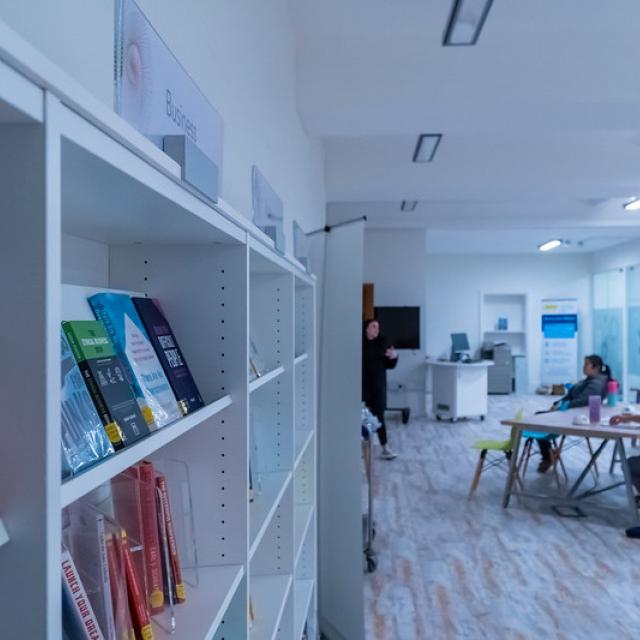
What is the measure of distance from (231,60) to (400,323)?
275 inches

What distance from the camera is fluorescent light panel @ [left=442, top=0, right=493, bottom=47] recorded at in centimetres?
249

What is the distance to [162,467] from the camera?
1.16 metres

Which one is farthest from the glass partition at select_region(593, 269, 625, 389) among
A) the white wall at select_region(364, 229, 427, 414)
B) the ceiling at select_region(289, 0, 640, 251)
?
the ceiling at select_region(289, 0, 640, 251)

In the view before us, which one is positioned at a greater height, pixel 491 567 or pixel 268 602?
pixel 268 602

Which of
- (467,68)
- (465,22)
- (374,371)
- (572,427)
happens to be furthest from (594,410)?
(465,22)

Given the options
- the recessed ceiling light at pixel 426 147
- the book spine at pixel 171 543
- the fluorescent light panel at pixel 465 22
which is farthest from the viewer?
the recessed ceiling light at pixel 426 147

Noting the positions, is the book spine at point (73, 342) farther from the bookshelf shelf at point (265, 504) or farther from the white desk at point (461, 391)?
the white desk at point (461, 391)

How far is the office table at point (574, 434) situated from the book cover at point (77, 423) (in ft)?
15.9

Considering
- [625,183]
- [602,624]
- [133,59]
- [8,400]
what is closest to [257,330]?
[133,59]

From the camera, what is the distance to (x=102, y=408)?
2.45ft

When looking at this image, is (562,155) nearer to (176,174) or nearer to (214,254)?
(214,254)

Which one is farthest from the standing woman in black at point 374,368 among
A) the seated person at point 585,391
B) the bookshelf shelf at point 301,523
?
the bookshelf shelf at point 301,523

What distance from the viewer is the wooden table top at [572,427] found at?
476 cm

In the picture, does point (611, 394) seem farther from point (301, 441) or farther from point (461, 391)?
point (301, 441)
